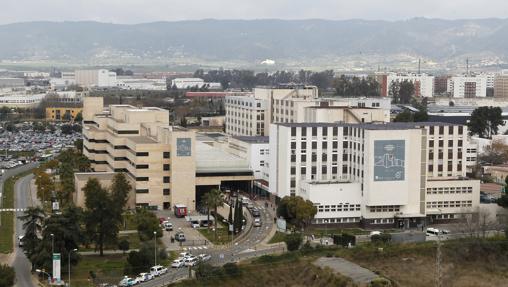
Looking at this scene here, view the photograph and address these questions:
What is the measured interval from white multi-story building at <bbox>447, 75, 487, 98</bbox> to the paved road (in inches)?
1842

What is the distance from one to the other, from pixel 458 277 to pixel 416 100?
43041mm

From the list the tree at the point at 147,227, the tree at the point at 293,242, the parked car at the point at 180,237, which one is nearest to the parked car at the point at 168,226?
the parked car at the point at 180,237

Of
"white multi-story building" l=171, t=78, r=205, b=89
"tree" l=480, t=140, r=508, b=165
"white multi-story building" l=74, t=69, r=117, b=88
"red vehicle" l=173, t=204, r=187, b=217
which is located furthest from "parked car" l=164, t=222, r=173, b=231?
"white multi-story building" l=74, t=69, r=117, b=88

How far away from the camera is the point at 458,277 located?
21609 mm

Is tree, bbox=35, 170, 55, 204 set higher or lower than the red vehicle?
higher

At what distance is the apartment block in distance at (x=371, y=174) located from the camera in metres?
25.4

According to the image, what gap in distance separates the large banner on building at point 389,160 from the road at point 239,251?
3.42 metres

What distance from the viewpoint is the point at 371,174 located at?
83.1 ft

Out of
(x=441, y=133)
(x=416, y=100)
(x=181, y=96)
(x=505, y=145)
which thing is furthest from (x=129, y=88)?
(x=441, y=133)

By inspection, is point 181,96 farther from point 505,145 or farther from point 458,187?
point 458,187

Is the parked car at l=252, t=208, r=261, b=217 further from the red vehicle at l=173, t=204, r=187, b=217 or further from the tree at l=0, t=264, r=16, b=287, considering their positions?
the tree at l=0, t=264, r=16, b=287

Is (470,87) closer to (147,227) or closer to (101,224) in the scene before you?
(147,227)

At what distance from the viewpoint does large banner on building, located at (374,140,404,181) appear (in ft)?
83.4

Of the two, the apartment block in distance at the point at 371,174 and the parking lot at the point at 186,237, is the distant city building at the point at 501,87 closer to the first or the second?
the apartment block in distance at the point at 371,174
